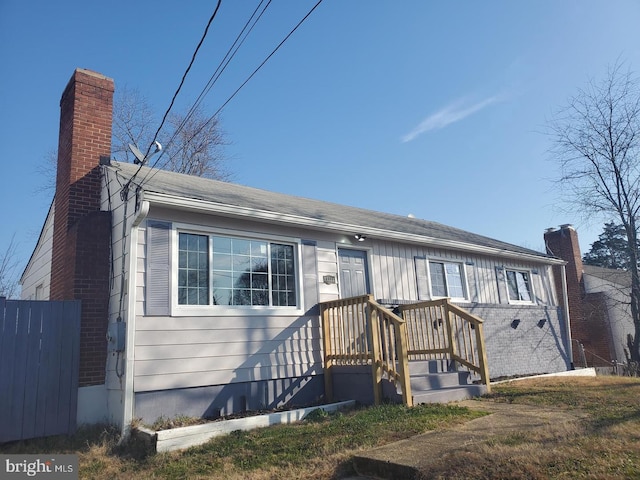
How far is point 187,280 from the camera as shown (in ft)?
23.3

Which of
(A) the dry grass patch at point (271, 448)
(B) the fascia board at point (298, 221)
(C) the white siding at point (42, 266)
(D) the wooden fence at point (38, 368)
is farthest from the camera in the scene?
(C) the white siding at point (42, 266)

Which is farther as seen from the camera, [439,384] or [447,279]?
[447,279]

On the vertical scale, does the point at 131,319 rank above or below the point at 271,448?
above

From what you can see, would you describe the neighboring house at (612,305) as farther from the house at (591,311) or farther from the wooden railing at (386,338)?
the wooden railing at (386,338)

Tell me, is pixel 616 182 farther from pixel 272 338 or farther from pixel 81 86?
pixel 81 86

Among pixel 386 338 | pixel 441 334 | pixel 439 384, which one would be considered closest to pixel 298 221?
pixel 386 338

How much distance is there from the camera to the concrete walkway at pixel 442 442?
4.11m

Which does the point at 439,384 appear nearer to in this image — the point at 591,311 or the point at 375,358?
the point at 375,358

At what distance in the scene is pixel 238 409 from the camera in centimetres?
715

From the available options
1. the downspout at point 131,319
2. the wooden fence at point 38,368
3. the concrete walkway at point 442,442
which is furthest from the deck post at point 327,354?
the wooden fence at point 38,368

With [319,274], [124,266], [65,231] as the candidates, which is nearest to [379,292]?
[319,274]

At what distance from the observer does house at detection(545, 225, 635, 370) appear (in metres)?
18.5

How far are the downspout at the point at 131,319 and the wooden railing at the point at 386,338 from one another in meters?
3.13

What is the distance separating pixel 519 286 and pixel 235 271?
28.5 ft
